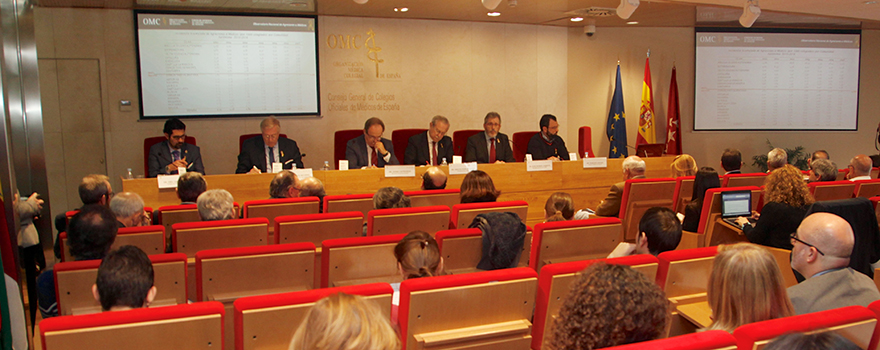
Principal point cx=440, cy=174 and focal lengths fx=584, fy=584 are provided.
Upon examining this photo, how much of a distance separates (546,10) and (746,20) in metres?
2.36

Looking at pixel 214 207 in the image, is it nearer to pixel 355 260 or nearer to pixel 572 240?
pixel 355 260

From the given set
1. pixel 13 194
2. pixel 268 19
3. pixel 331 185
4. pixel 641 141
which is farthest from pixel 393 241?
pixel 641 141

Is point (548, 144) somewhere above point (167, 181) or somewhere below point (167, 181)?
above

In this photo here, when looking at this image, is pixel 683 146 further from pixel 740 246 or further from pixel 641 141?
pixel 740 246

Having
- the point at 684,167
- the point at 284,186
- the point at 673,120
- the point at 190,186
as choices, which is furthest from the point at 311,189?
the point at 673,120

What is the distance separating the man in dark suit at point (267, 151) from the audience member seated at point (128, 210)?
2.37m

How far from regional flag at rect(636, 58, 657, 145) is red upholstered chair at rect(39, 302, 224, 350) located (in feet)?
27.7

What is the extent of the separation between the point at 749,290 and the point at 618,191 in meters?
3.11

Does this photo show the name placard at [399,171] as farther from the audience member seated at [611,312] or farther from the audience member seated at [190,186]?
the audience member seated at [611,312]

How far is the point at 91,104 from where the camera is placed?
7000 millimetres

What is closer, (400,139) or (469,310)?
(469,310)

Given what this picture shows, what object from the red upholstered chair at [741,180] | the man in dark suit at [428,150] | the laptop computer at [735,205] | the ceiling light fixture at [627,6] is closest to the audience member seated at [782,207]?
the laptop computer at [735,205]

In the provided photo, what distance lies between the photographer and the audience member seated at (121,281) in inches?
78.7

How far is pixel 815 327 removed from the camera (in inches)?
64.2
